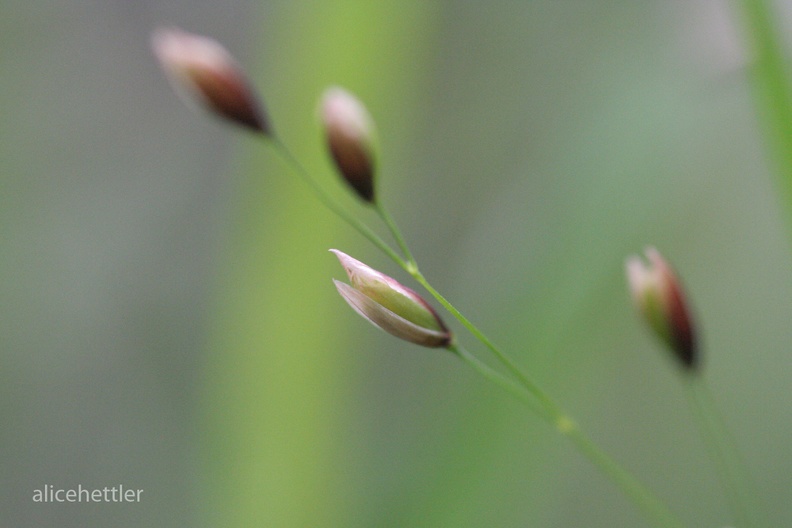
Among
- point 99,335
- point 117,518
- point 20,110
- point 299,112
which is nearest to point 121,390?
point 99,335

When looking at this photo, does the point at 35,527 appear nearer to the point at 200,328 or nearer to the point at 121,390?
the point at 121,390

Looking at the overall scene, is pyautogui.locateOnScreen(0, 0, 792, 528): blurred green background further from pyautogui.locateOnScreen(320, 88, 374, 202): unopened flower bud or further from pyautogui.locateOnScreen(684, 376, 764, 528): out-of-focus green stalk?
pyautogui.locateOnScreen(320, 88, 374, 202): unopened flower bud

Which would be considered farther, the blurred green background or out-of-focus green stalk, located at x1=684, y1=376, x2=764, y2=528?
out-of-focus green stalk, located at x1=684, y1=376, x2=764, y2=528

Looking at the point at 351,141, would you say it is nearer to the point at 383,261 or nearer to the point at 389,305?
the point at 389,305

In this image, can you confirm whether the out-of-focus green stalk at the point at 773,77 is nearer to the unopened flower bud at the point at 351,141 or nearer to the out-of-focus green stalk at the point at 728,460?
the unopened flower bud at the point at 351,141

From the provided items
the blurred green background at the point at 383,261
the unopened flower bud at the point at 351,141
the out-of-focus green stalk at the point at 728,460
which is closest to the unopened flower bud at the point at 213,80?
the unopened flower bud at the point at 351,141

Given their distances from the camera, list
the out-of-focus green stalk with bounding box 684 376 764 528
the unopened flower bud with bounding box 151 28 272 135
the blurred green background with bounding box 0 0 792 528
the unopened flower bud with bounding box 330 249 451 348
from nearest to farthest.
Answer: the unopened flower bud with bounding box 330 249 451 348 → the unopened flower bud with bounding box 151 28 272 135 → the blurred green background with bounding box 0 0 792 528 → the out-of-focus green stalk with bounding box 684 376 764 528

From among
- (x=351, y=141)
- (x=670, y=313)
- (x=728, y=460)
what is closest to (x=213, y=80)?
(x=351, y=141)

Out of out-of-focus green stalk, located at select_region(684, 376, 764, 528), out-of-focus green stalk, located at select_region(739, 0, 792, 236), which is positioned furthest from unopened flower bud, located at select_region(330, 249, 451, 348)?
out-of-focus green stalk, located at select_region(684, 376, 764, 528)
